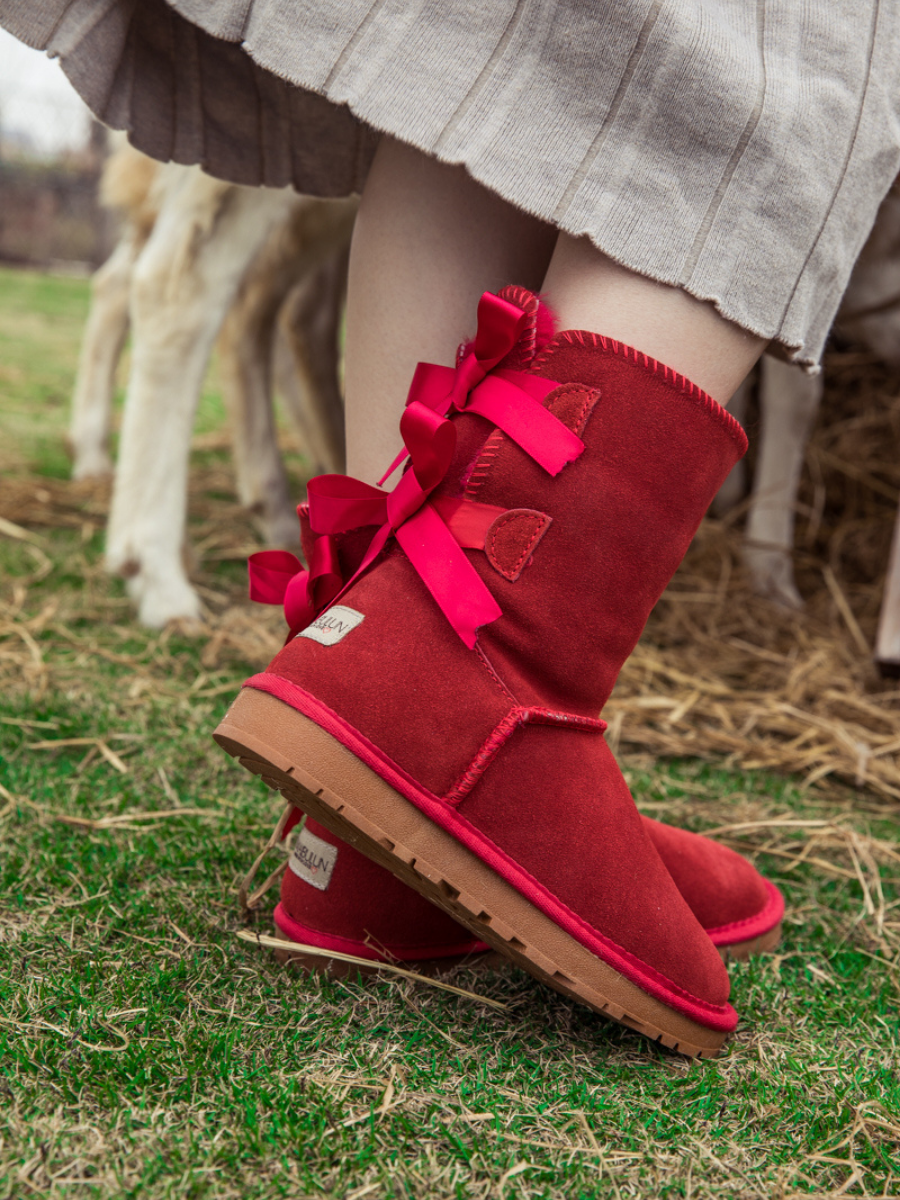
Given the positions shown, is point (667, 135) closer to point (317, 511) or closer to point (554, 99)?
point (554, 99)

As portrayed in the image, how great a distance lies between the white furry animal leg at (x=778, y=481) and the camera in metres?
1.84

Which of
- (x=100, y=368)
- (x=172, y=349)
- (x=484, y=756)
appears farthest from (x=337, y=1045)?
(x=100, y=368)

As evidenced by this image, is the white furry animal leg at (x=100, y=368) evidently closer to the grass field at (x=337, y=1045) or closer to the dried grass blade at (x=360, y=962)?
the grass field at (x=337, y=1045)

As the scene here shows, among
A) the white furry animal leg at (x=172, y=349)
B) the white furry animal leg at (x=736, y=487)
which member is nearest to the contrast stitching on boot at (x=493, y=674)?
the white furry animal leg at (x=172, y=349)

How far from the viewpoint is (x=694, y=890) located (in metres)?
0.74

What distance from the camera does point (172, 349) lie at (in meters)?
1.50

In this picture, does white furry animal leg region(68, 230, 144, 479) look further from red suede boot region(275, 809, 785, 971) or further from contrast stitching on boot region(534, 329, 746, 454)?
contrast stitching on boot region(534, 329, 746, 454)

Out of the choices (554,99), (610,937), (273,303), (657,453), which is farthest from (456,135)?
(273,303)

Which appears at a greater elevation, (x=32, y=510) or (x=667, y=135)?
(x=667, y=135)

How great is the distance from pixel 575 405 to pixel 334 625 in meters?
0.20

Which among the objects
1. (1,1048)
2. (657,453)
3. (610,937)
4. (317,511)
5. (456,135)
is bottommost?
(1,1048)

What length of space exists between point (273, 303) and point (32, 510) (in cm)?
62

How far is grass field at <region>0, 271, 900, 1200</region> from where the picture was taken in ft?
1.63

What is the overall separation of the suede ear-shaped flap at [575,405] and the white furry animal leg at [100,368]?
188 cm
